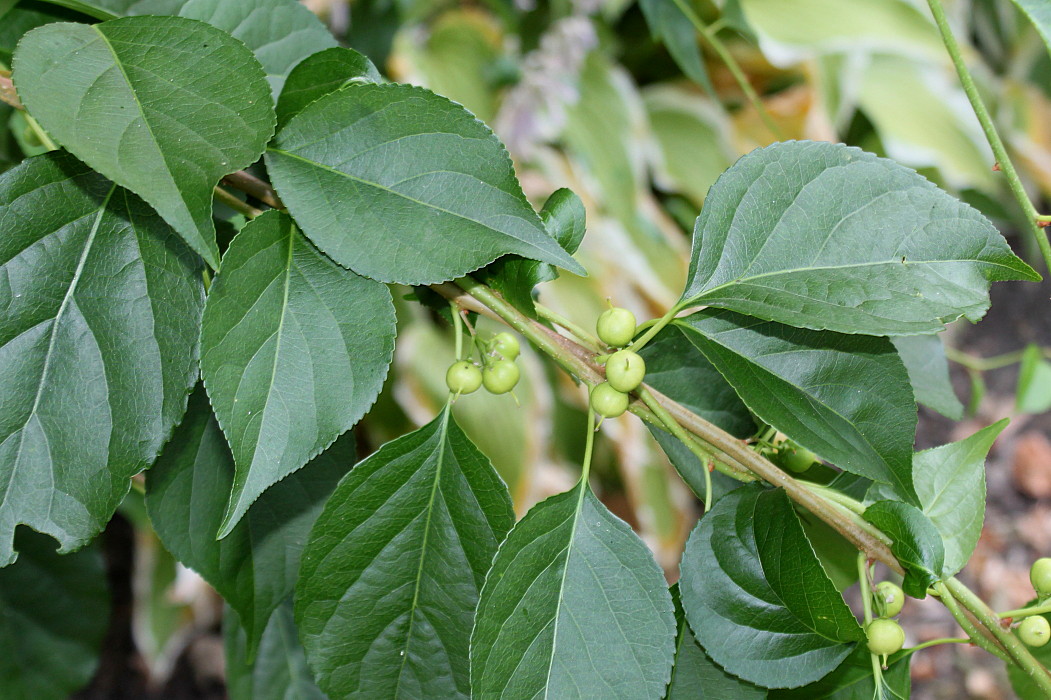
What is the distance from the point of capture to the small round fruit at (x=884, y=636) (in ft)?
1.11

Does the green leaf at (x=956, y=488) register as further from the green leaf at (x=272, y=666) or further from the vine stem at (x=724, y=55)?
the green leaf at (x=272, y=666)

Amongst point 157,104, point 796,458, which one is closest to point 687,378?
point 796,458

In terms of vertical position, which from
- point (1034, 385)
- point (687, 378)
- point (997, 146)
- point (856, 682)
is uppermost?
point (997, 146)

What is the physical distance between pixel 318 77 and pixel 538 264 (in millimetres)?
145

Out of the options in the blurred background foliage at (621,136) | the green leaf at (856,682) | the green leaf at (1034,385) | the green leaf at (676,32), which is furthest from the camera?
the blurred background foliage at (621,136)

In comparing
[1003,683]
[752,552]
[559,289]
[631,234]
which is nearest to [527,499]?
[559,289]

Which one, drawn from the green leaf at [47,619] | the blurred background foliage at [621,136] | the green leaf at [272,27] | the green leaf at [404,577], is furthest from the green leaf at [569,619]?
the blurred background foliage at [621,136]

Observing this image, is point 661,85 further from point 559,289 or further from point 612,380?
point 612,380

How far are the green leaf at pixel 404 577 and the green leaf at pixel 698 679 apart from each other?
0.34 ft

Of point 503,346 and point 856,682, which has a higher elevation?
point 503,346

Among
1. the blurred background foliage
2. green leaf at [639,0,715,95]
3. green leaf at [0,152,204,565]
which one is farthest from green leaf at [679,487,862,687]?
the blurred background foliage

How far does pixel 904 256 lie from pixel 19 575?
0.70 meters

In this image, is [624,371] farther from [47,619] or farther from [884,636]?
[47,619]

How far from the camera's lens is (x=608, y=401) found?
1.11ft
